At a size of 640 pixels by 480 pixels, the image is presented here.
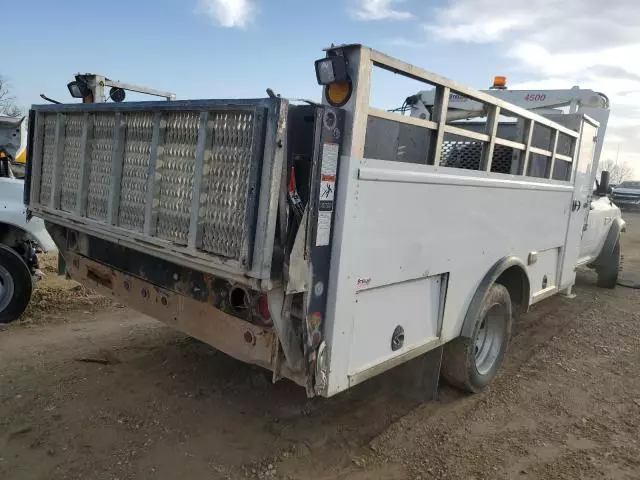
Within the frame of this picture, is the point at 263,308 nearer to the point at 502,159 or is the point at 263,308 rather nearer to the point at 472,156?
the point at 472,156

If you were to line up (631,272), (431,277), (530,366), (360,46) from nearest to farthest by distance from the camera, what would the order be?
(360,46) < (431,277) < (530,366) < (631,272)

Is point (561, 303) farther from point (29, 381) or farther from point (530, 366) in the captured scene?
point (29, 381)

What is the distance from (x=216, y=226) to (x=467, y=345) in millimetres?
2146

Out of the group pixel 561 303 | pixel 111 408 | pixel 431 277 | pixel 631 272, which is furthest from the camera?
pixel 631 272

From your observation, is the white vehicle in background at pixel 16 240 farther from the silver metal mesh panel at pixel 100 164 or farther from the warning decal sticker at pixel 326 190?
the warning decal sticker at pixel 326 190

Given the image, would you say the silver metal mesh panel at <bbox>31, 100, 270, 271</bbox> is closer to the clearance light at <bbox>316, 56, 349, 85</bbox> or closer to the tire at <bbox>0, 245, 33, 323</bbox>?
the clearance light at <bbox>316, 56, 349, 85</bbox>

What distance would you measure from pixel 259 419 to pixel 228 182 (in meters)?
1.75

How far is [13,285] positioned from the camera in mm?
4906

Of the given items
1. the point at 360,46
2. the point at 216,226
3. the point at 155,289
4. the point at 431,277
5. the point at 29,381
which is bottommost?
the point at 29,381

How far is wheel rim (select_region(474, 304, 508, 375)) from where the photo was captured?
13.6 feet

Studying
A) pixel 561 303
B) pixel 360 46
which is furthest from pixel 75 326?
pixel 561 303

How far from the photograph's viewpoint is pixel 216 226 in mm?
2557

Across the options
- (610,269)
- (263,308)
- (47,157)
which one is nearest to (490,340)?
(263,308)

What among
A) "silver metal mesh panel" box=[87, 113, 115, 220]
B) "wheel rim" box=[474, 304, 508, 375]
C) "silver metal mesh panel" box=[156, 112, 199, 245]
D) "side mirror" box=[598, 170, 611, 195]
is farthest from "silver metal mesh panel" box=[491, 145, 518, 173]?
"side mirror" box=[598, 170, 611, 195]
